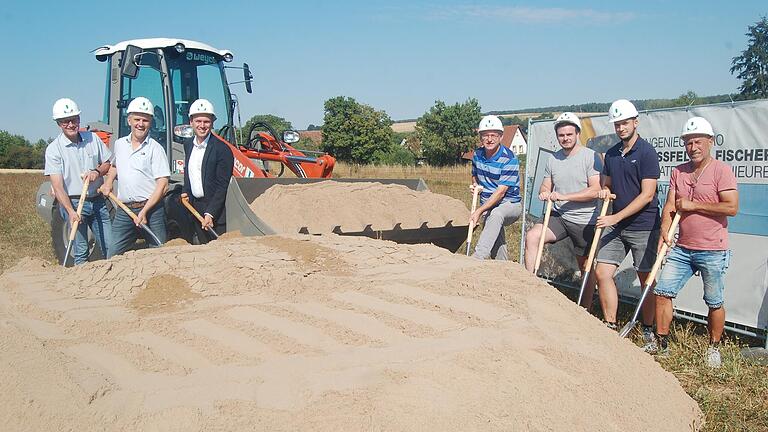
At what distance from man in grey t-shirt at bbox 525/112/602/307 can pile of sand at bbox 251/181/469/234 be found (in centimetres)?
189

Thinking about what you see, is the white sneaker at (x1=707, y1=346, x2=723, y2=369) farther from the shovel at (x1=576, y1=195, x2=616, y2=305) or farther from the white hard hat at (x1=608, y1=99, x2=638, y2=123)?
the white hard hat at (x1=608, y1=99, x2=638, y2=123)

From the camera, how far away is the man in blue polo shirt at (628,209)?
18.0 ft

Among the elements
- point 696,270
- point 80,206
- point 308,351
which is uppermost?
point 80,206

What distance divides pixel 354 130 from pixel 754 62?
26.7m

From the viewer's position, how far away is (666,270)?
5.31 meters

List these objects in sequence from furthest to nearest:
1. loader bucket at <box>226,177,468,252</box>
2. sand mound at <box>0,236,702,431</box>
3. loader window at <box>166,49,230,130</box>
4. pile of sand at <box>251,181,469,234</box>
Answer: loader window at <box>166,49,230,130</box> → pile of sand at <box>251,181,469,234</box> → loader bucket at <box>226,177,468,252</box> → sand mound at <box>0,236,702,431</box>

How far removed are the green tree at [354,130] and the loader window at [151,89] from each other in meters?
40.3

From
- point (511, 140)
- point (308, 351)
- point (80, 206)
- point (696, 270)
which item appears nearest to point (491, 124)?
point (696, 270)

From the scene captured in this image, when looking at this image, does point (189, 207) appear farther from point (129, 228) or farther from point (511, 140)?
point (511, 140)

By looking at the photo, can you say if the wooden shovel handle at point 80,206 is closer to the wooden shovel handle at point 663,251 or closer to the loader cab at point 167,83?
the loader cab at point 167,83

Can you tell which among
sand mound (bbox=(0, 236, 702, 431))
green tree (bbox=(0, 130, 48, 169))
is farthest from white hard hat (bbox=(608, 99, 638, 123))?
green tree (bbox=(0, 130, 48, 169))

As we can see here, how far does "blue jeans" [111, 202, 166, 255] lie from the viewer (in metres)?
6.34

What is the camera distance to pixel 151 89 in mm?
8445

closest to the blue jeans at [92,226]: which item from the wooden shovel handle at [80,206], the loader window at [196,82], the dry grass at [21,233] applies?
the wooden shovel handle at [80,206]
